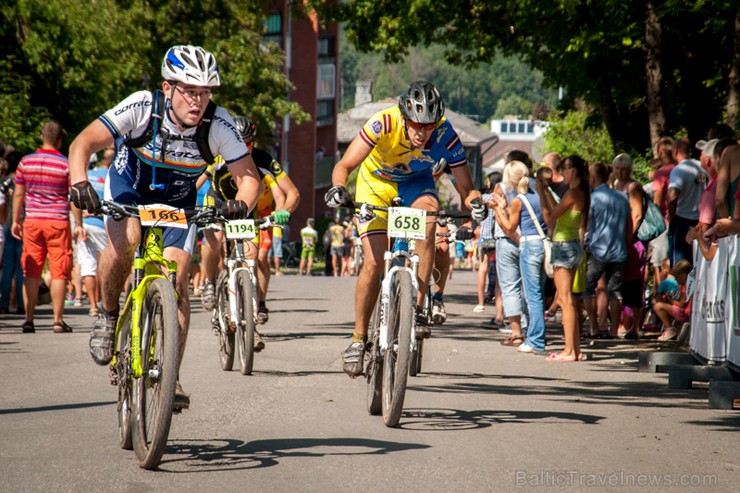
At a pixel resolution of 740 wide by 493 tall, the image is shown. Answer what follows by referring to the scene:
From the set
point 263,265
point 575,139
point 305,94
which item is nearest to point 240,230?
point 263,265

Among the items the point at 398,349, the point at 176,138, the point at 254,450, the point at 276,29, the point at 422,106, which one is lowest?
the point at 254,450

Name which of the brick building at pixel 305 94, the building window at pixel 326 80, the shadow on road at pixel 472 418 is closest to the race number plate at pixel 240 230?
the shadow on road at pixel 472 418

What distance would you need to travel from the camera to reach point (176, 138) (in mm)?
6809

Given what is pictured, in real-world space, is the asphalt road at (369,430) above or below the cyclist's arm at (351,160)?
below

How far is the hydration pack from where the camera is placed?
22.2ft

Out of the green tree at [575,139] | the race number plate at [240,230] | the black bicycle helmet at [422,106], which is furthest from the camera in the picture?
the green tree at [575,139]

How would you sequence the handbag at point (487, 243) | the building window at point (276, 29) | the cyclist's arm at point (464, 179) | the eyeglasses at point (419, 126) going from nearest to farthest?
the eyeglasses at point (419, 126) < the cyclist's arm at point (464, 179) < the handbag at point (487, 243) < the building window at point (276, 29)

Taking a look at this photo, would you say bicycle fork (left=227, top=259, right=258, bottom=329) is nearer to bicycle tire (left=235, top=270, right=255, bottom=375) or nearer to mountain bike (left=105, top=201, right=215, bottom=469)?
bicycle tire (left=235, top=270, right=255, bottom=375)

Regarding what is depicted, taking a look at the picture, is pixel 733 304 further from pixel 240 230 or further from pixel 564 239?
pixel 240 230

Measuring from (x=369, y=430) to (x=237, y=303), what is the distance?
3293 mm

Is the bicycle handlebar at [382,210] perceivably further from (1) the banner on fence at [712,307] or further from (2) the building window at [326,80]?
(2) the building window at [326,80]

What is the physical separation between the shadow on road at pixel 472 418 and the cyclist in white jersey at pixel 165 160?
175cm

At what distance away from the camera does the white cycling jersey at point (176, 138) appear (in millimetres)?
6723

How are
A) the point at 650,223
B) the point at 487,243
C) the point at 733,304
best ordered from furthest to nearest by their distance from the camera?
1. the point at 487,243
2. the point at 650,223
3. the point at 733,304
